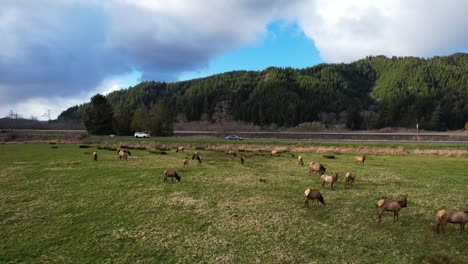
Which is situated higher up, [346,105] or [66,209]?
[346,105]

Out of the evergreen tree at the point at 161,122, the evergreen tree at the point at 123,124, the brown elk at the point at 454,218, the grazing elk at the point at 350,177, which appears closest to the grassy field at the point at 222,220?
the brown elk at the point at 454,218

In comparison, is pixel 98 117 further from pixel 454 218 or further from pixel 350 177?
pixel 454 218

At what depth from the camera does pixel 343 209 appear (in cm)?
1750

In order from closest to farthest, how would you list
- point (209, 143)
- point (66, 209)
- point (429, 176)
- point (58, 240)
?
point (58, 240)
point (66, 209)
point (429, 176)
point (209, 143)

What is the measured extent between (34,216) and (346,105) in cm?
19651

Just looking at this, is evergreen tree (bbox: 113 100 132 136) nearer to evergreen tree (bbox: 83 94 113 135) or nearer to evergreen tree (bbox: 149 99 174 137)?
evergreen tree (bbox: 83 94 113 135)

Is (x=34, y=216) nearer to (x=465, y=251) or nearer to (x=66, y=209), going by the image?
(x=66, y=209)

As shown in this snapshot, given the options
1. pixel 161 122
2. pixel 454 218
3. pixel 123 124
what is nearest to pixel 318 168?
pixel 454 218

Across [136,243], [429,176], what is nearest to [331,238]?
[136,243]

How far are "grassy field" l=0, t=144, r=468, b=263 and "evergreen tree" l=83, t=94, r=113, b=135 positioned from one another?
69.5m

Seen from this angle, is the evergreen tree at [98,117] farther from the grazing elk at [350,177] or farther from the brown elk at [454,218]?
the brown elk at [454,218]

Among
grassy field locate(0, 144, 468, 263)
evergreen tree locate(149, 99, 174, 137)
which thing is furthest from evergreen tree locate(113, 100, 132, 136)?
grassy field locate(0, 144, 468, 263)

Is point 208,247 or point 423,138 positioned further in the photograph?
point 423,138

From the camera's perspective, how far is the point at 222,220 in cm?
1605
